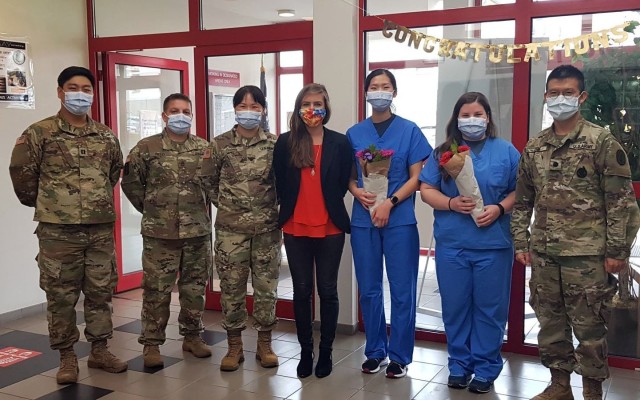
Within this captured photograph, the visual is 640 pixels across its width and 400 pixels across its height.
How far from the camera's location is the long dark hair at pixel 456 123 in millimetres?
3238

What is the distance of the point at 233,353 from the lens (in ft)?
12.1

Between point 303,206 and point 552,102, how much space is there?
53.3 inches

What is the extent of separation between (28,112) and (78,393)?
2429 mm

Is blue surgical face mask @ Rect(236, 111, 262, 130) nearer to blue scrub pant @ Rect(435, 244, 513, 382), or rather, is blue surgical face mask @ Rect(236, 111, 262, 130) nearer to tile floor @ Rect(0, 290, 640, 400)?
blue scrub pant @ Rect(435, 244, 513, 382)

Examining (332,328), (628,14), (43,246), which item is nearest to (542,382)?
(332,328)

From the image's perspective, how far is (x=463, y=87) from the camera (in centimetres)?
400

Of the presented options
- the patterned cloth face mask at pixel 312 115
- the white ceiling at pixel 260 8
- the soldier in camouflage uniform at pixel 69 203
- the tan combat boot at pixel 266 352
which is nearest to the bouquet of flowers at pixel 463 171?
the patterned cloth face mask at pixel 312 115

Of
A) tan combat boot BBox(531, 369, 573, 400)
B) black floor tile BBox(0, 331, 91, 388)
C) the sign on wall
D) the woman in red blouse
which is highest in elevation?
the sign on wall

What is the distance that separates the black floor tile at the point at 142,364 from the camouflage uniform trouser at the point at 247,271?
1.41 ft

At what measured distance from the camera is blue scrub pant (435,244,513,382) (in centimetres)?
324

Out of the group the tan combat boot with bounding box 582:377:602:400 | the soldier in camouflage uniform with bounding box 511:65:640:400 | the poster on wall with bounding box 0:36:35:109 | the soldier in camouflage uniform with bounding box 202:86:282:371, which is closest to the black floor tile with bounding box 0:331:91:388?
the soldier in camouflage uniform with bounding box 202:86:282:371

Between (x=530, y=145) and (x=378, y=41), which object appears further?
(x=378, y=41)

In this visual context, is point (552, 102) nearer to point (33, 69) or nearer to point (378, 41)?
Result: point (378, 41)

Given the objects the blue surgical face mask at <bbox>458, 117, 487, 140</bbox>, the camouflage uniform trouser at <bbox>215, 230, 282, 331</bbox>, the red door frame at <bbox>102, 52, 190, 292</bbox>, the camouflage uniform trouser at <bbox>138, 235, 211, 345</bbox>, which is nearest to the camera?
the blue surgical face mask at <bbox>458, 117, 487, 140</bbox>
